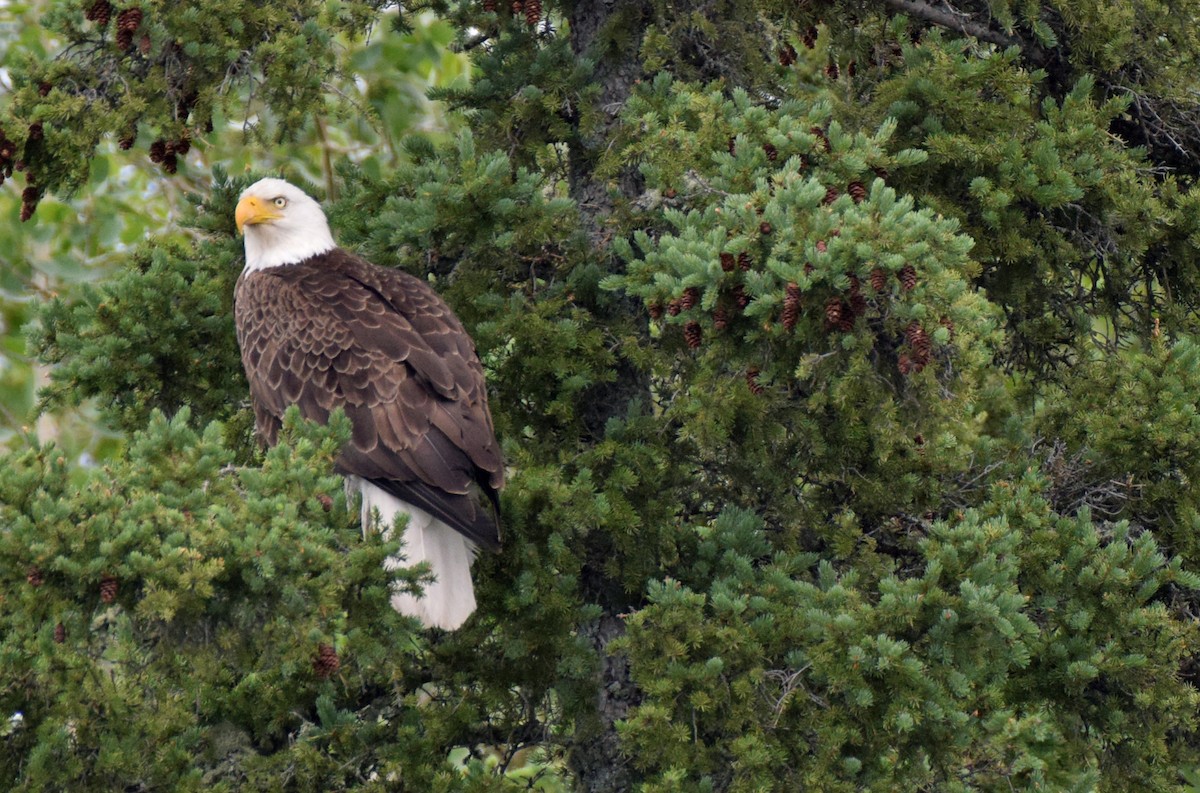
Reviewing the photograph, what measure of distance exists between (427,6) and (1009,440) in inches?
147

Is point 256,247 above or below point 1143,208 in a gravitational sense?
below

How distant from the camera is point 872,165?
18.6 feet

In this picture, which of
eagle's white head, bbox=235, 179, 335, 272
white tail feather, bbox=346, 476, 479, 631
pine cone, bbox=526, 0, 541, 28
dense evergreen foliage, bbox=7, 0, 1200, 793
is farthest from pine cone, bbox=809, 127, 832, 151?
eagle's white head, bbox=235, 179, 335, 272

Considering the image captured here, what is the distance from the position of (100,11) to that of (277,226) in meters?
1.26

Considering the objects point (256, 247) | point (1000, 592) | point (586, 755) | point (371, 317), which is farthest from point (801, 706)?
point (256, 247)

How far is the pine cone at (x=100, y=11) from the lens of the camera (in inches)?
252

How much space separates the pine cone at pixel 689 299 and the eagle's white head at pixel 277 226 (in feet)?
8.31

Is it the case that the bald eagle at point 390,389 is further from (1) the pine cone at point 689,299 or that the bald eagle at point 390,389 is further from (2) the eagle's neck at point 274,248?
(1) the pine cone at point 689,299

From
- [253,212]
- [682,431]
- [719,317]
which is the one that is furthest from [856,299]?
[253,212]

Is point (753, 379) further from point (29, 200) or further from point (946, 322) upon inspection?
point (29, 200)

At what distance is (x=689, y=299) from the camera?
17.0 ft

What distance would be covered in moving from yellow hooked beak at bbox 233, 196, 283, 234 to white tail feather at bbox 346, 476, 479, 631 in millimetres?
1490

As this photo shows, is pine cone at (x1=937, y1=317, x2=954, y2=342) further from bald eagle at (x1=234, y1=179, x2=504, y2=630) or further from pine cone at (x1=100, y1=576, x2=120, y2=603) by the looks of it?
pine cone at (x1=100, y1=576, x2=120, y2=603)

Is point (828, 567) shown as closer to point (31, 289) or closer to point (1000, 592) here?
point (1000, 592)
